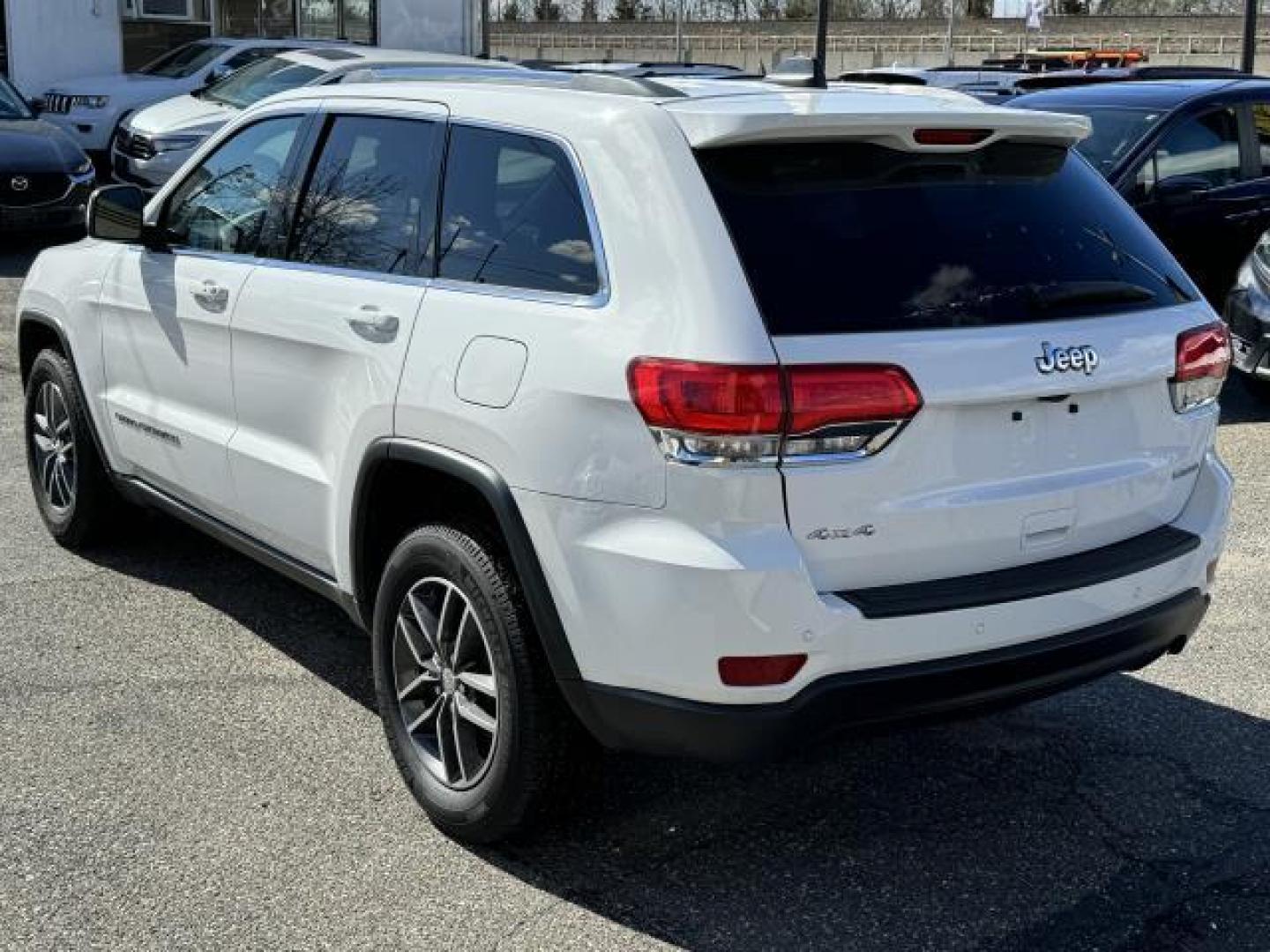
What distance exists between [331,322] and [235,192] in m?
1.01

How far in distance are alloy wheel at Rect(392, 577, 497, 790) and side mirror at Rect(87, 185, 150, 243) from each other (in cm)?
198

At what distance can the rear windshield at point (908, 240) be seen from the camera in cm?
315

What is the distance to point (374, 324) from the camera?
377cm

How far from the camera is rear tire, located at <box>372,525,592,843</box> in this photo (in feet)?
11.1

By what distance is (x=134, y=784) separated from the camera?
394cm

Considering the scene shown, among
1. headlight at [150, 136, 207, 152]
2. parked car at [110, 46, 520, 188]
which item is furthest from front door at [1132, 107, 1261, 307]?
headlight at [150, 136, 207, 152]

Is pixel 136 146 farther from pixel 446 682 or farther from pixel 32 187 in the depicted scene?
pixel 446 682

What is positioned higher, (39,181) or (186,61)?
(186,61)

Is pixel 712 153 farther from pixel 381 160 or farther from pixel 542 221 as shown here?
pixel 381 160

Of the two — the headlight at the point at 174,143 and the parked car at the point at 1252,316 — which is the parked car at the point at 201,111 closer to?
the headlight at the point at 174,143

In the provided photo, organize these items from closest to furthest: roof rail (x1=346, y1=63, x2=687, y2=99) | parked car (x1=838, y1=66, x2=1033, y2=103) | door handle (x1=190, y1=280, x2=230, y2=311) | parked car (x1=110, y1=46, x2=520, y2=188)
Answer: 1. roof rail (x1=346, y1=63, x2=687, y2=99)
2. door handle (x1=190, y1=280, x2=230, y2=311)
3. parked car (x1=838, y1=66, x2=1033, y2=103)
4. parked car (x1=110, y1=46, x2=520, y2=188)

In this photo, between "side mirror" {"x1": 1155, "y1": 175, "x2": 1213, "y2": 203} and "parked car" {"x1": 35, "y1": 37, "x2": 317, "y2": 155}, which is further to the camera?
"parked car" {"x1": 35, "y1": 37, "x2": 317, "y2": 155}

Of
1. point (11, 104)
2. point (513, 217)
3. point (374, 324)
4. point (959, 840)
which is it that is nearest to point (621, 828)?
point (959, 840)

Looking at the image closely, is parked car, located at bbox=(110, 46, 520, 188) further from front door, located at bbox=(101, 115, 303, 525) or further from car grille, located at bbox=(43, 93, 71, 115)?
front door, located at bbox=(101, 115, 303, 525)
